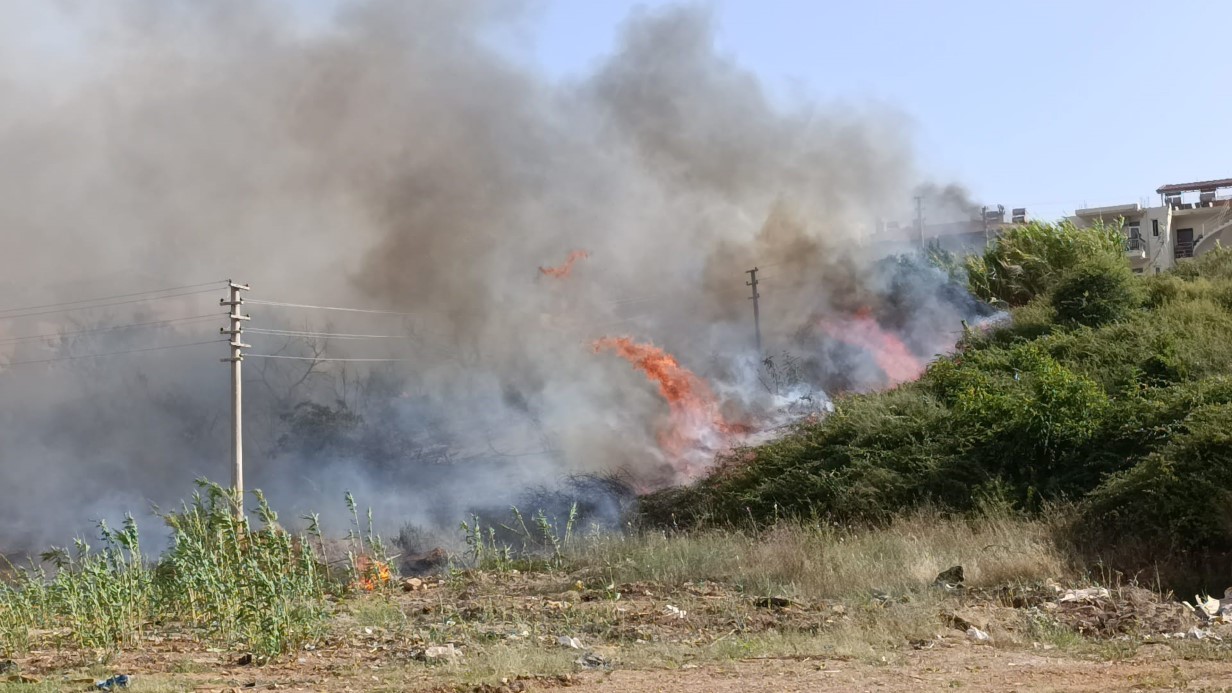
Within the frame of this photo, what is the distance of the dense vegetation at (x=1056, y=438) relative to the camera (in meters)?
13.2

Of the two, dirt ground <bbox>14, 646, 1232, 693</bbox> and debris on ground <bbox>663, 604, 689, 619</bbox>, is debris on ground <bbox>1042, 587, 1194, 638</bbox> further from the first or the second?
debris on ground <bbox>663, 604, 689, 619</bbox>

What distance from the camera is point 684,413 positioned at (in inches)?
942

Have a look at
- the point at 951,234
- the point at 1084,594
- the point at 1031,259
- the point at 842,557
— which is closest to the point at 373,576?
the point at 842,557

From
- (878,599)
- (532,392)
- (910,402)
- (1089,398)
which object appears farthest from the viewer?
(532,392)

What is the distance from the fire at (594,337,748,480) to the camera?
2284 centimetres

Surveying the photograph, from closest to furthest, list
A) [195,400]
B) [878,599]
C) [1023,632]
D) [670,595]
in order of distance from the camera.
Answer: [1023,632], [878,599], [670,595], [195,400]

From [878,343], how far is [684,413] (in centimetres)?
547

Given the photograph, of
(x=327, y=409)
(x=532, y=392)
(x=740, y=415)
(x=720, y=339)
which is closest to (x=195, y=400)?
(x=327, y=409)

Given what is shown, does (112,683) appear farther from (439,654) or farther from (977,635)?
(977,635)

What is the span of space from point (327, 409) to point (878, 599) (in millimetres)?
26679

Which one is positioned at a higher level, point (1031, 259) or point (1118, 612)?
point (1031, 259)

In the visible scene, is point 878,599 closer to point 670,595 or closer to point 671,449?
point 670,595

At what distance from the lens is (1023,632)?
893 centimetres

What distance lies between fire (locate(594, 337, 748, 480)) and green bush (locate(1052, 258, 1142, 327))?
24.5ft
